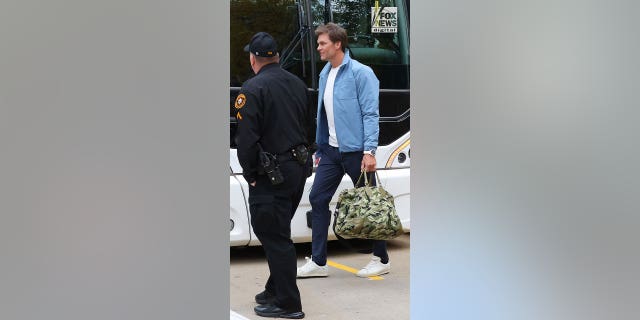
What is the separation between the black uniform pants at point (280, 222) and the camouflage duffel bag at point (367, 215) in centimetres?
60

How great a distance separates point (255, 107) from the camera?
15.7 ft

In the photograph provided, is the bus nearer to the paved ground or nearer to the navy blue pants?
the paved ground

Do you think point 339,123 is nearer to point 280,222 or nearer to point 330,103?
point 330,103

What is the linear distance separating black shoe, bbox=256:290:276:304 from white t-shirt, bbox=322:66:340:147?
117cm

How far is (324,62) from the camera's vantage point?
6.57 metres

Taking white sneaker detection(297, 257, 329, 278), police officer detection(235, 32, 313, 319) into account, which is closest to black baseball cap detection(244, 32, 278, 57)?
police officer detection(235, 32, 313, 319)

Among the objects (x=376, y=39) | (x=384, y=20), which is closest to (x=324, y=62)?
(x=376, y=39)

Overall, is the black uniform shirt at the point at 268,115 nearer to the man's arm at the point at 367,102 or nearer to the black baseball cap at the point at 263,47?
the black baseball cap at the point at 263,47

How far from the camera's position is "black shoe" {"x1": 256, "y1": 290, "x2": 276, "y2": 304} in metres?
5.28

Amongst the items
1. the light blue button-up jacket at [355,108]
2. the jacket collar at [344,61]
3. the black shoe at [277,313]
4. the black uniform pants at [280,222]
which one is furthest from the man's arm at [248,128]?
the jacket collar at [344,61]
